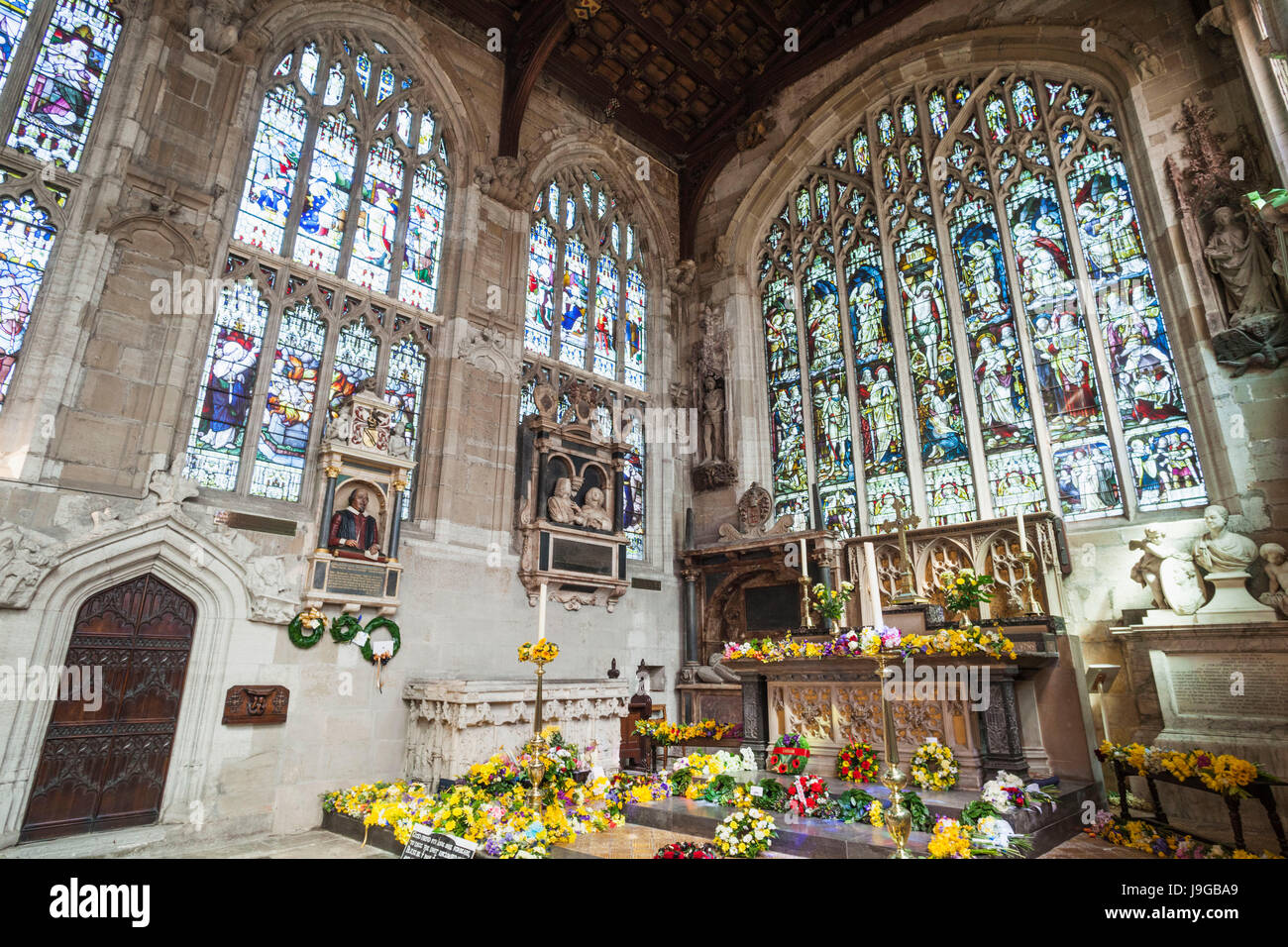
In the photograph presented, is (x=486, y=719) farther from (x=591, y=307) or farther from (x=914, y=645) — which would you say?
(x=591, y=307)

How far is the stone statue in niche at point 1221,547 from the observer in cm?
732

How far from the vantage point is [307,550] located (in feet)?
25.8

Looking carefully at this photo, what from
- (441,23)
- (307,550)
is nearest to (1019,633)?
(307,550)

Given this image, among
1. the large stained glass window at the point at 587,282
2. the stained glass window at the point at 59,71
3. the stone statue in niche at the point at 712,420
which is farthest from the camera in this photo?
the stone statue in niche at the point at 712,420

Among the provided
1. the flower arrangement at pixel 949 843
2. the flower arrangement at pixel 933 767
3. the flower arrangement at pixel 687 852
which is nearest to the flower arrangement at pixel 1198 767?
the flower arrangement at pixel 933 767

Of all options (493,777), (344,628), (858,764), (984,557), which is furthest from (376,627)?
(984,557)

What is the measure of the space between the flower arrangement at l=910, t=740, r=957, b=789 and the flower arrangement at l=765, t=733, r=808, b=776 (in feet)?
3.18

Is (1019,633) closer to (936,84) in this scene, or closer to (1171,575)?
(1171,575)

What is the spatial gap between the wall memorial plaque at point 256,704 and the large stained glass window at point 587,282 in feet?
20.6

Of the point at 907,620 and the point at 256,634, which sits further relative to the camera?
the point at 907,620

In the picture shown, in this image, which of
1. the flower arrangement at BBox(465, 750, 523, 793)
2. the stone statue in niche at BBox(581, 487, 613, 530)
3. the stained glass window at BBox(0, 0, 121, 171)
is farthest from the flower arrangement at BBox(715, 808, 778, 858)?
the stained glass window at BBox(0, 0, 121, 171)

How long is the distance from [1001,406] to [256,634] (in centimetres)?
1031

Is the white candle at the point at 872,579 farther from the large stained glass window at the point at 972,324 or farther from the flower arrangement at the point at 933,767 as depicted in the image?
the flower arrangement at the point at 933,767

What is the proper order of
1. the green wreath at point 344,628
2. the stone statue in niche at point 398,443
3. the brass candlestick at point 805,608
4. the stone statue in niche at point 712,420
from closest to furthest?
the green wreath at point 344,628, the stone statue in niche at point 398,443, the brass candlestick at point 805,608, the stone statue in niche at point 712,420
